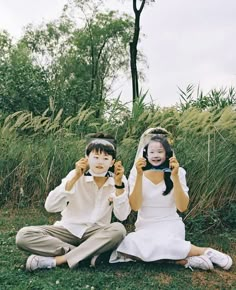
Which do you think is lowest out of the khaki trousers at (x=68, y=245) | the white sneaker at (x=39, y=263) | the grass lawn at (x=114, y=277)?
the grass lawn at (x=114, y=277)

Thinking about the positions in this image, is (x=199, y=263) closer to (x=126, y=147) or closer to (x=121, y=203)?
(x=121, y=203)

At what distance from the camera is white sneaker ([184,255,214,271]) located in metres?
4.15

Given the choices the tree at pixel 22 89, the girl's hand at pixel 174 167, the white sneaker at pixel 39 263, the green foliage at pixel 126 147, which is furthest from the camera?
the tree at pixel 22 89

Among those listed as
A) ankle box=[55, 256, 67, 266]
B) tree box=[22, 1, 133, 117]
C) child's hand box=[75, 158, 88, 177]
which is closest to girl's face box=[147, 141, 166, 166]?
child's hand box=[75, 158, 88, 177]

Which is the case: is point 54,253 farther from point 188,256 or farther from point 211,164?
point 211,164

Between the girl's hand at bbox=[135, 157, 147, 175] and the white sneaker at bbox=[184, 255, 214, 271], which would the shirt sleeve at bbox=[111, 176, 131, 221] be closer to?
the girl's hand at bbox=[135, 157, 147, 175]

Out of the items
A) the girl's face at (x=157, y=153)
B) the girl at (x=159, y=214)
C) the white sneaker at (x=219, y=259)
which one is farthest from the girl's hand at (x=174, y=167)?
the white sneaker at (x=219, y=259)

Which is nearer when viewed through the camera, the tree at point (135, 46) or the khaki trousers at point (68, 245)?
the khaki trousers at point (68, 245)

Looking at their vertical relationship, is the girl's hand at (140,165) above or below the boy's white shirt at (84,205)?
above

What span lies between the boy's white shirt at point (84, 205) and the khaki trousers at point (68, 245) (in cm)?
11

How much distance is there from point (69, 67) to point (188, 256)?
2263cm

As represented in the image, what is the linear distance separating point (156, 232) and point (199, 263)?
44 centimetres

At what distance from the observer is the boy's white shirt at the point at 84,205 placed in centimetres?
427

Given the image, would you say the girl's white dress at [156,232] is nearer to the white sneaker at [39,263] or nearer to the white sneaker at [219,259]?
the white sneaker at [219,259]
